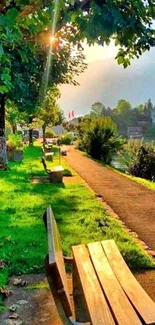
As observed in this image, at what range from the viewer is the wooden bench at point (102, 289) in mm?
2473

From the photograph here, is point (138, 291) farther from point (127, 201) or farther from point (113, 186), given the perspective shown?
point (113, 186)

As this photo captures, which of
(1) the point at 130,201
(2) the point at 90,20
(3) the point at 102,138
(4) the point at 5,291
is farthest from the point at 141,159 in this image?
(2) the point at 90,20

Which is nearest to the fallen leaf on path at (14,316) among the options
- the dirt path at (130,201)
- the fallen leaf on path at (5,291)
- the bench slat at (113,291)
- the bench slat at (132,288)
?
the fallen leaf on path at (5,291)

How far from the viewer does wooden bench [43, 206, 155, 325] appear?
2473 millimetres

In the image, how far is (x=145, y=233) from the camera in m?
6.80

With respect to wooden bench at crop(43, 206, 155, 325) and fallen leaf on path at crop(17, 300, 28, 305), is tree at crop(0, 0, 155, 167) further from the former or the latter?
fallen leaf on path at crop(17, 300, 28, 305)

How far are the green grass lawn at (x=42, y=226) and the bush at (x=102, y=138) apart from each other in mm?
14485

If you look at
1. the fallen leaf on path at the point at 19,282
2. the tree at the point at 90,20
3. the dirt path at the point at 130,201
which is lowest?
the dirt path at the point at 130,201

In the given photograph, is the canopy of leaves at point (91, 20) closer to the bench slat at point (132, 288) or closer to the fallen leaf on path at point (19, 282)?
the bench slat at point (132, 288)

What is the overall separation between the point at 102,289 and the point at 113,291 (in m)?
0.10

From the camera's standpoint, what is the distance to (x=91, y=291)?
3113 millimetres

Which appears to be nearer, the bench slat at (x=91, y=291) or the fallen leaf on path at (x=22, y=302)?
the bench slat at (x=91, y=291)

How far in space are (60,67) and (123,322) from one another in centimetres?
1573

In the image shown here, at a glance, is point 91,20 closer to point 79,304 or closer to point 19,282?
point 79,304
